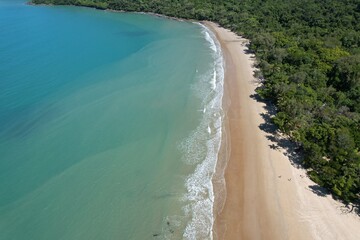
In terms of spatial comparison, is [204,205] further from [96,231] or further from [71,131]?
[71,131]

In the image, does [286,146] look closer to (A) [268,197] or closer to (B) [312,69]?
(A) [268,197]

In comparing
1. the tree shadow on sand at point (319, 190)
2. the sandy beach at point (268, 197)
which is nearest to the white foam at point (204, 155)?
the sandy beach at point (268, 197)

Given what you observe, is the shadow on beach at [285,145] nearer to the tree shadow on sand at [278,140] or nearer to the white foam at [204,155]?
the tree shadow on sand at [278,140]

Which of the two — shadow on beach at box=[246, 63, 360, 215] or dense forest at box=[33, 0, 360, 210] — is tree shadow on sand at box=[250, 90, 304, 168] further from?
dense forest at box=[33, 0, 360, 210]

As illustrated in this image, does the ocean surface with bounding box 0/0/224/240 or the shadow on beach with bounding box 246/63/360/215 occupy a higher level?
the shadow on beach with bounding box 246/63/360/215

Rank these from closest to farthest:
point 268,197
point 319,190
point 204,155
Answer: point 268,197, point 319,190, point 204,155

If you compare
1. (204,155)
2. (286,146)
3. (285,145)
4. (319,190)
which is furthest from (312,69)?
(204,155)

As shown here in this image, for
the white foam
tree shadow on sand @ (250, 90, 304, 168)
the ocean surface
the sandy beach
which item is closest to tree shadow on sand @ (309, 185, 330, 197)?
the sandy beach
